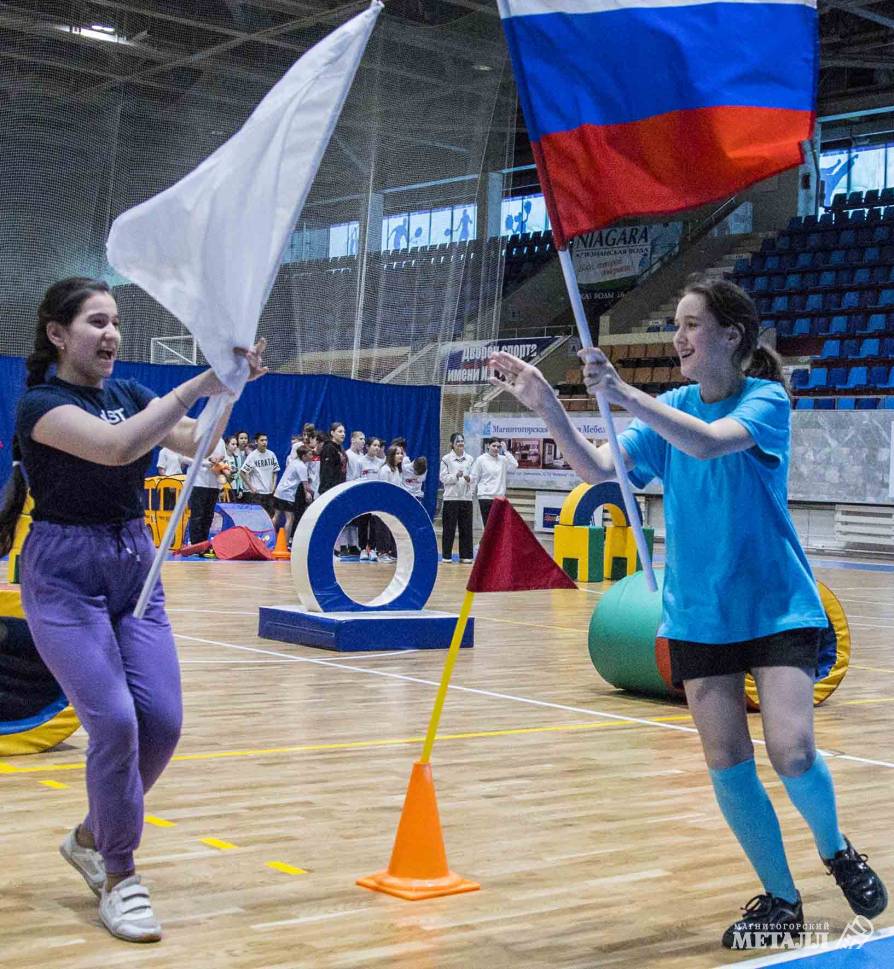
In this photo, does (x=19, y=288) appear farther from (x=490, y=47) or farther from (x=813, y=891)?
(x=813, y=891)

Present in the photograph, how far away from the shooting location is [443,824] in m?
5.21

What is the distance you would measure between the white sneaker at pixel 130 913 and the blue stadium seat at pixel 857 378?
22.5 m

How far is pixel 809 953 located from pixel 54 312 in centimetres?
259

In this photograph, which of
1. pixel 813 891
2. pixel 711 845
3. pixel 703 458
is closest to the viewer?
pixel 703 458

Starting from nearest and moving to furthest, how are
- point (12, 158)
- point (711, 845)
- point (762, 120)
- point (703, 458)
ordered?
point (703, 458) → point (762, 120) → point (711, 845) → point (12, 158)

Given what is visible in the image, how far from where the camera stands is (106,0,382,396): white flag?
12.2 ft

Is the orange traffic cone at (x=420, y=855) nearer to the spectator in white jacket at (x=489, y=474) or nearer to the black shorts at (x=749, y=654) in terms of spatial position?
the black shorts at (x=749, y=654)

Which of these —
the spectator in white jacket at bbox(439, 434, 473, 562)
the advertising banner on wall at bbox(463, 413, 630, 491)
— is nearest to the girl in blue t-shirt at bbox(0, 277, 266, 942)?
the spectator in white jacket at bbox(439, 434, 473, 562)

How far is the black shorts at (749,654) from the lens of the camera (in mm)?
3662

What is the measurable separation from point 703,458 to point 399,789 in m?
2.75

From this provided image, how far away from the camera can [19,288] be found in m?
19.8

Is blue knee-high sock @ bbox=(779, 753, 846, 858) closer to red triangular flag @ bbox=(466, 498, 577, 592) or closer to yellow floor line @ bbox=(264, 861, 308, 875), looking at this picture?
red triangular flag @ bbox=(466, 498, 577, 592)

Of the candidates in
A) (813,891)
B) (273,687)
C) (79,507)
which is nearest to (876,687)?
(273,687)

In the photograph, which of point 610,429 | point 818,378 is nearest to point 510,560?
point 610,429
